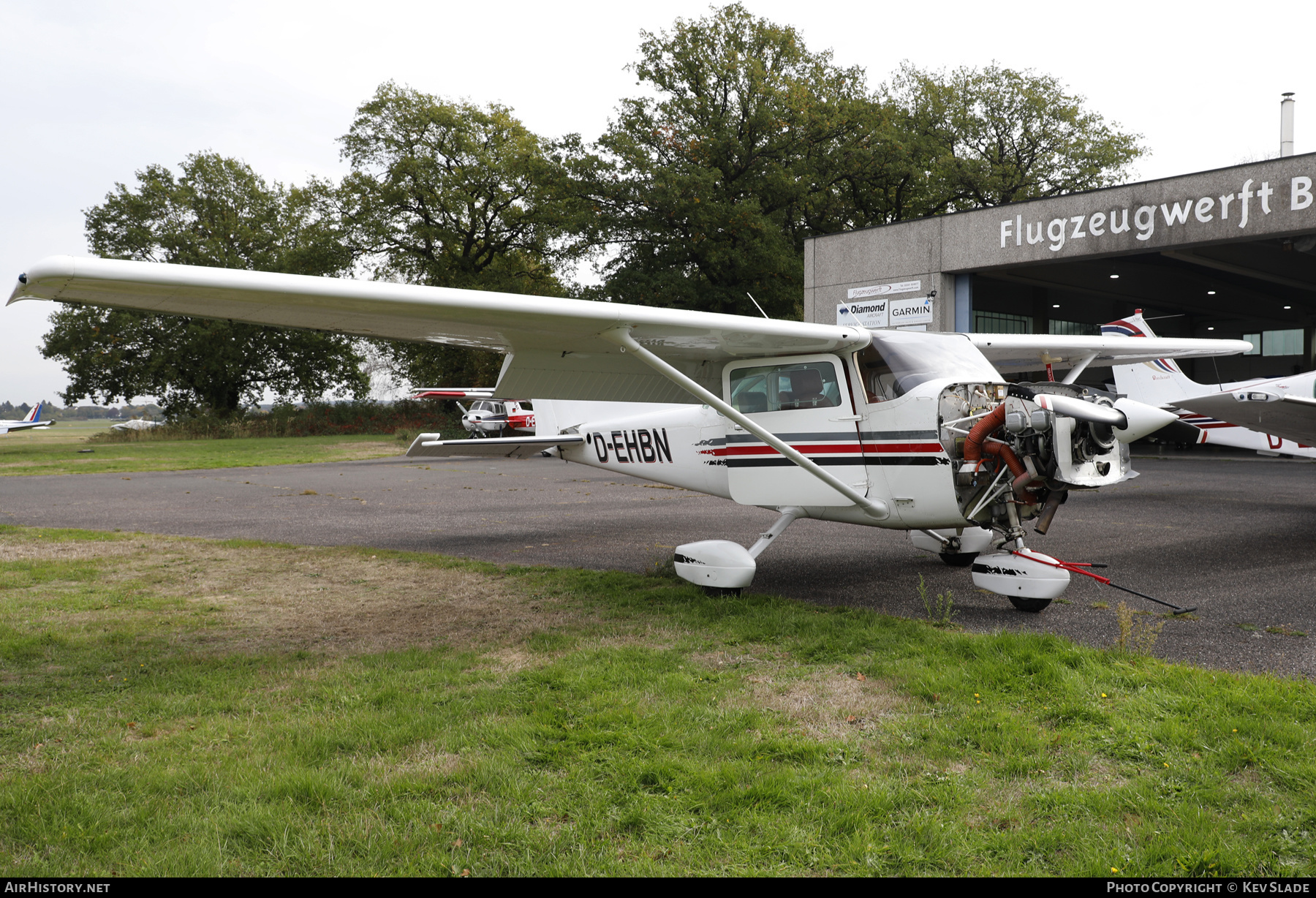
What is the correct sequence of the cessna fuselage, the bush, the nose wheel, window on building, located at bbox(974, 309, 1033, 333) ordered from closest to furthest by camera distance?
the cessna fuselage, the nose wheel, window on building, located at bbox(974, 309, 1033, 333), the bush

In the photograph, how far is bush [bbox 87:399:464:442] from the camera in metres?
38.5

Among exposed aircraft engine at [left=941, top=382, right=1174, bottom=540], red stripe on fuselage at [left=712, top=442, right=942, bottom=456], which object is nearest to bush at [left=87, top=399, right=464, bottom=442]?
red stripe on fuselage at [left=712, top=442, right=942, bottom=456]

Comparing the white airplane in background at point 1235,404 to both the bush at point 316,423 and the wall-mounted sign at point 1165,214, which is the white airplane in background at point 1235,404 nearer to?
the wall-mounted sign at point 1165,214

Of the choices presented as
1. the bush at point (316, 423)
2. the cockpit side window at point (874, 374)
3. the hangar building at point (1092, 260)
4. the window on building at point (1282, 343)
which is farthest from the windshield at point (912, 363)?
the bush at point (316, 423)

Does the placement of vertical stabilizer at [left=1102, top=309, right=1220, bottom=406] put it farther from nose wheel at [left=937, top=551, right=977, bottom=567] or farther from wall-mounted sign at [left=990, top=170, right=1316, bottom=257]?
nose wheel at [left=937, top=551, right=977, bottom=567]

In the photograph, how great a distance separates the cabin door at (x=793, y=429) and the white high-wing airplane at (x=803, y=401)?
1 cm

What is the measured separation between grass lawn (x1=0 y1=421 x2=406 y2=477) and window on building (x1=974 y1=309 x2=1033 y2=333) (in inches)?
758

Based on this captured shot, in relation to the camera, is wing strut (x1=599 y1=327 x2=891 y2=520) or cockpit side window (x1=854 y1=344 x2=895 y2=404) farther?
cockpit side window (x1=854 y1=344 x2=895 y2=404)

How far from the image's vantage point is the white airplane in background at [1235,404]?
901 centimetres

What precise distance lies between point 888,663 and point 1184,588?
11.6ft

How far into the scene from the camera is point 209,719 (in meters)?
3.82

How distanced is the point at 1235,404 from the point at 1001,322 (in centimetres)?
1458

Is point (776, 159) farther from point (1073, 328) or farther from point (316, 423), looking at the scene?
point (316, 423)
